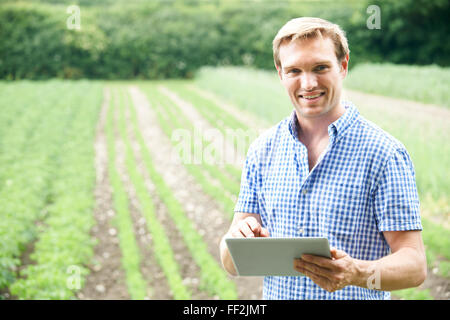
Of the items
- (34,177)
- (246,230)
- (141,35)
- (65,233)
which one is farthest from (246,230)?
(141,35)

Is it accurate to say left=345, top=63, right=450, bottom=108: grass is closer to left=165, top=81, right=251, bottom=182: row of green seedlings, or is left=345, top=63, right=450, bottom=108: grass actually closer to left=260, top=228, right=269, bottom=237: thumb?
left=165, top=81, right=251, bottom=182: row of green seedlings

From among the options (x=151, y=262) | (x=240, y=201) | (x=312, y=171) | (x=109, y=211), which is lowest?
(x=151, y=262)

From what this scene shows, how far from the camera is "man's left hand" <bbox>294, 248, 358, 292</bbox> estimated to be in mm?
1201

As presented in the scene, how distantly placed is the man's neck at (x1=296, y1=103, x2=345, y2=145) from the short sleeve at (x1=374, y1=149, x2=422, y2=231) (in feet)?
0.81

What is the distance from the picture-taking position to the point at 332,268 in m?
1.21

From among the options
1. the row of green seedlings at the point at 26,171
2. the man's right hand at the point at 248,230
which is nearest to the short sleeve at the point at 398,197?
the man's right hand at the point at 248,230

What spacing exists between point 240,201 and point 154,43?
17281 millimetres

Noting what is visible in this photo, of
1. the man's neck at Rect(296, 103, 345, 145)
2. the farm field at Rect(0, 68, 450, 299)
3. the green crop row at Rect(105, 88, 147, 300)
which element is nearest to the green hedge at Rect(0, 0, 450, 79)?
the farm field at Rect(0, 68, 450, 299)

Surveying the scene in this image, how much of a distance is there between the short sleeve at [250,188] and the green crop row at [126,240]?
238cm

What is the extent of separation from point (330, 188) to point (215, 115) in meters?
10.9

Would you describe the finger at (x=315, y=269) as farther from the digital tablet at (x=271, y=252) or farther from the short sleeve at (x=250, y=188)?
the short sleeve at (x=250, y=188)

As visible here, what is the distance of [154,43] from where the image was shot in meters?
17.8
